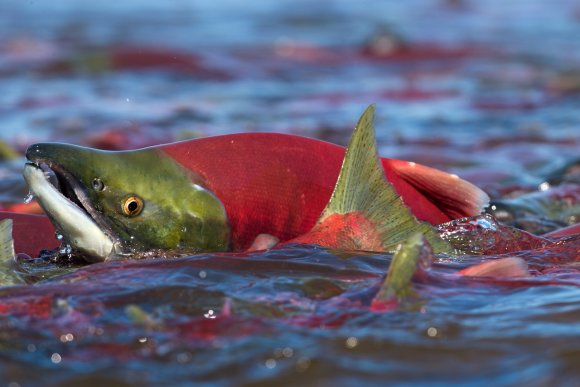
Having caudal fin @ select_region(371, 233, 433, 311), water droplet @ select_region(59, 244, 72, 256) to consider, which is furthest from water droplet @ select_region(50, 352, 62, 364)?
caudal fin @ select_region(371, 233, 433, 311)

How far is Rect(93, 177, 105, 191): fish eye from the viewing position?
119 inches

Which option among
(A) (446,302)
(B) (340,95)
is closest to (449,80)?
(B) (340,95)

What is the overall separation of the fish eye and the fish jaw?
0.08m

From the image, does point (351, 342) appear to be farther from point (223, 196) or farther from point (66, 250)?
point (66, 250)

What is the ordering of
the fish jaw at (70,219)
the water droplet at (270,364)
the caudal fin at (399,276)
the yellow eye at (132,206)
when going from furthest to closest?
the yellow eye at (132,206) → the fish jaw at (70,219) → the caudal fin at (399,276) → the water droplet at (270,364)

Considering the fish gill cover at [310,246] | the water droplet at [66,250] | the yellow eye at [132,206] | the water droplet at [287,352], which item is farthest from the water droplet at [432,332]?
the water droplet at [66,250]

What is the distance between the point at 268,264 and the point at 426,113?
531 cm

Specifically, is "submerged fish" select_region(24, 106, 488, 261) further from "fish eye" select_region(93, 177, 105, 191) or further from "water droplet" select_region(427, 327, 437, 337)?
"water droplet" select_region(427, 327, 437, 337)

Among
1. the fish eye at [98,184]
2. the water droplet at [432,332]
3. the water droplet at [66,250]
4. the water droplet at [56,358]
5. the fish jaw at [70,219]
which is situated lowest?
the water droplet at [56,358]

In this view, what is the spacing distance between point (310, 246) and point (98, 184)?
63cm

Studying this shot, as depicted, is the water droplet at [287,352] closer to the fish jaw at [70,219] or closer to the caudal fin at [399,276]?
the caudal fin at [399,276]

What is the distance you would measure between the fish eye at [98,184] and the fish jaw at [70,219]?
76 millimetres

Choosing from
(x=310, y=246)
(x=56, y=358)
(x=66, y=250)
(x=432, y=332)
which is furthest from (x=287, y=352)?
(x=66, y=250)

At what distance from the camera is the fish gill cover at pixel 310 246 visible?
2.48 m
